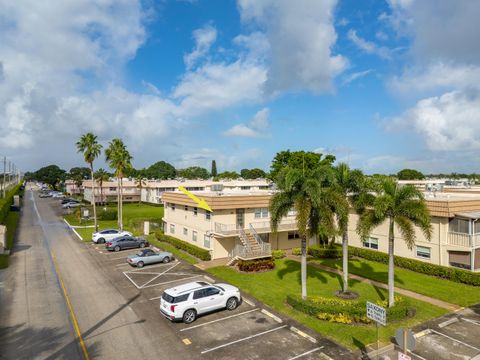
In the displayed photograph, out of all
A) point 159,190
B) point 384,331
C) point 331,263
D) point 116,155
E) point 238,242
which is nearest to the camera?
point 384,331

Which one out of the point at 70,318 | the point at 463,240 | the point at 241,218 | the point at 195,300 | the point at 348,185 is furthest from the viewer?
the point at 241,218

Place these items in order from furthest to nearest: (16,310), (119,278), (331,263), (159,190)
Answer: (159,190), (331,263), (119,278), (16,310)

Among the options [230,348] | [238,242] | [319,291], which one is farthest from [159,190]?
[230,348]

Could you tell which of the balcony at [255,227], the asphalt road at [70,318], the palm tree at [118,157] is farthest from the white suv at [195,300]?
the palm tree at [118,157]

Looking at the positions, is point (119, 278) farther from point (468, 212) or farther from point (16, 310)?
point (468, 212)

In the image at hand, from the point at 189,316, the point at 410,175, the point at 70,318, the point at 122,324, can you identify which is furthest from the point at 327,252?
the point at 410,175

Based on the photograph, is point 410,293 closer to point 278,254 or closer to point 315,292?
point 315,292
